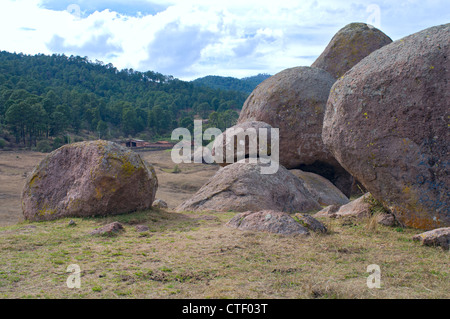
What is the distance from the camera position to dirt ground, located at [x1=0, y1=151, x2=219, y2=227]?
1686 cm

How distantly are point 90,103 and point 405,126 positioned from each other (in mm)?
64191

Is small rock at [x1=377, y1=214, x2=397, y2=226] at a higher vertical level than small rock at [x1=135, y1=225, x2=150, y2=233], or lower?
higher

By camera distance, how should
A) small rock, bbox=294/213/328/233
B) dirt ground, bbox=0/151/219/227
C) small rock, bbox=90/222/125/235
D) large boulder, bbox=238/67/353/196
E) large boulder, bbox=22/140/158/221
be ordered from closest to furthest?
small rock, bbox=294/213/328/233 → small rock, bbox=90/222/125/235 → large boulder, bbox=22/140/158/221 → large boulder, bbox=238/67/353/196 → dirt ground, bbox=0/151/219/227

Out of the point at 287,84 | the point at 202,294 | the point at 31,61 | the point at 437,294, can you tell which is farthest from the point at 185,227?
the point at 31,61

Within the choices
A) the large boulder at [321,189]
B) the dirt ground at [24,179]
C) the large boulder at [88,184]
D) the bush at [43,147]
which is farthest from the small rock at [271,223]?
the bush at [43,147]

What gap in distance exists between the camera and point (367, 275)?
15.7ft

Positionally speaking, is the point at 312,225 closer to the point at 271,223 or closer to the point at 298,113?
the point at 271,223

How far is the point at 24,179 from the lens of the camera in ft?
79.2

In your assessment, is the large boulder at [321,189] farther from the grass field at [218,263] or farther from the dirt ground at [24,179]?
the dirt ground at [24,179]

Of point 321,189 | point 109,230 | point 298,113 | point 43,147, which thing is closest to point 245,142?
point 298,113

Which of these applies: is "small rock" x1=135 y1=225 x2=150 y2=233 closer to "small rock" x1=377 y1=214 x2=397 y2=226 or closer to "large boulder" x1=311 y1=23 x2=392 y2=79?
"small rock" x1=377 y1=214 x2=397 y2=226

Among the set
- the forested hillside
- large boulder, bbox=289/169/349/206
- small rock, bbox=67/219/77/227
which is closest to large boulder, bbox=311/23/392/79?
large boulder, bbox=289/169/349/206

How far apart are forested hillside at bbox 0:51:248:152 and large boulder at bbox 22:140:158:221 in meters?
34.9

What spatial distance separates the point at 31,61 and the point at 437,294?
10971cm
